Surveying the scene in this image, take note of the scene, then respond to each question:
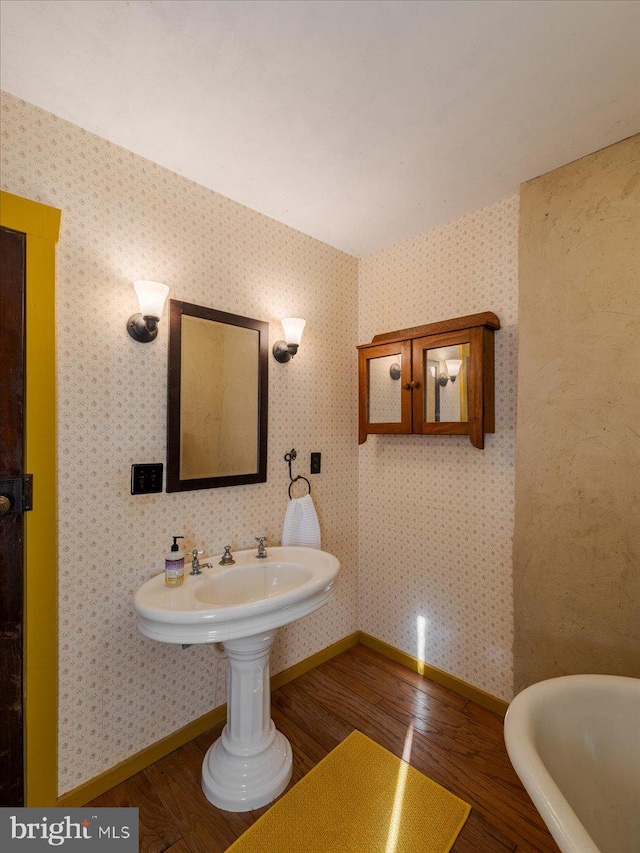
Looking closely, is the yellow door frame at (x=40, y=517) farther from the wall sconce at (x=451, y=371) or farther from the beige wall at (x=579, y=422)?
the beige wall at (x=579, y=422)

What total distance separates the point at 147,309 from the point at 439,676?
7.57 ft

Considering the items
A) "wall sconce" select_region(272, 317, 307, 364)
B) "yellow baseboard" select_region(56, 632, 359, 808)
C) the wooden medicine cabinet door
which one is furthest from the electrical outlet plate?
the wooden medicine cabinet door

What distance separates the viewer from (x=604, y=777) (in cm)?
114

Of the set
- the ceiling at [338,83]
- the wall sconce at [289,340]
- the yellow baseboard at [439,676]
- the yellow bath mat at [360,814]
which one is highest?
the ceiling at [338,83]

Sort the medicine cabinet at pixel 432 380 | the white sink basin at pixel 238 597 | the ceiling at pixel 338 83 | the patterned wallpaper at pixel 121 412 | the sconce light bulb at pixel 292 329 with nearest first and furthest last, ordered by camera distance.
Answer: the ceiling at pixel 338 83 < the white sink basin at pixel 238 597 < the patterned wallpaper at pixel 121 412 < the medicine cabinet at pixel 432 380 < the sconce light bulb at pixel 292 329

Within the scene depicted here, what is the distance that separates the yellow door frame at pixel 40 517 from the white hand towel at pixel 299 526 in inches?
40.1

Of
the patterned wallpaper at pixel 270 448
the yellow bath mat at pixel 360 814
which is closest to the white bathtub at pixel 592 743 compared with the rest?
the yellow bath mat at pixel 360 814

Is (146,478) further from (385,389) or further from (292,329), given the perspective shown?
(385,389)

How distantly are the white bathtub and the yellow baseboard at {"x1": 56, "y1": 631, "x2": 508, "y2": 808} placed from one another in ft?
2.56

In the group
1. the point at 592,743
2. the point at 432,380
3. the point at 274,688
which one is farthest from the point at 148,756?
the point at 432,380

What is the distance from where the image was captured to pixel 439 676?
2094 millimetres

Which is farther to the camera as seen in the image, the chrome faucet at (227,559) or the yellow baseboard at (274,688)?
the chrome faucet at (227,559)

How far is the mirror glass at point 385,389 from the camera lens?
2131 mm

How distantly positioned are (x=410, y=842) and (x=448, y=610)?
96cm
